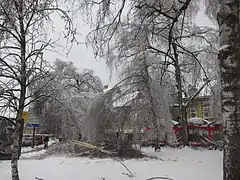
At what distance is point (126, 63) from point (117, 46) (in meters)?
1.07

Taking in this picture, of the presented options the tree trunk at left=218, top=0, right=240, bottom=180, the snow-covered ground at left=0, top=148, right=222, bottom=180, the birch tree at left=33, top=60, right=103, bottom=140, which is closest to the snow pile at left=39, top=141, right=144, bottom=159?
the birch tree at left=33, top=60, right=103, bottom=140

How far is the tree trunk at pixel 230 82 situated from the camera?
3396 mm

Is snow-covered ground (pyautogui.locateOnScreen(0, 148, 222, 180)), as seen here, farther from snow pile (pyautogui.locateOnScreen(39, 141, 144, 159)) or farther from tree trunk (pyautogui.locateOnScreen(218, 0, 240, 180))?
tree trunk (pyautogui.locateOnScreen(218, 0, 240, 180))

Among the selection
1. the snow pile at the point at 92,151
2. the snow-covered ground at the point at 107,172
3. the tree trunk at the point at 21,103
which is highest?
the tree trunk at the point at 21,103

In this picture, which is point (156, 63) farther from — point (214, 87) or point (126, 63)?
point (214, 87)

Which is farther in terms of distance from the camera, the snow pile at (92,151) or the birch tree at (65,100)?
the snow pile at (92,151)

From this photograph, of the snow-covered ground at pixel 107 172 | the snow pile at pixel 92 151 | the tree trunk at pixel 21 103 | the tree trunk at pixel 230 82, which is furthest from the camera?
the snow pile at pixel 92 151

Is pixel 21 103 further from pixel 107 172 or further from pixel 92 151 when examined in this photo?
pixel 92 151

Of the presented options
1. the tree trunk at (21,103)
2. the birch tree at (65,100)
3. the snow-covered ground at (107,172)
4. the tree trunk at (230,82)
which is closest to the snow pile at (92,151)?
the birch tree at (65,100)

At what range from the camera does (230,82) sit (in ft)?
11.7

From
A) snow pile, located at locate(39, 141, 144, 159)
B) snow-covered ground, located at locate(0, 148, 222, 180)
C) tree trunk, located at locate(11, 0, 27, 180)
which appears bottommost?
snow-covered ground, located at locate(0, 148, 222, 180)

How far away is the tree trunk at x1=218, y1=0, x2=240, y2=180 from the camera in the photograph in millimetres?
3396

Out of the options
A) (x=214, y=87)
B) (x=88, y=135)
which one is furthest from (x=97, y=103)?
(x=214, y=87)

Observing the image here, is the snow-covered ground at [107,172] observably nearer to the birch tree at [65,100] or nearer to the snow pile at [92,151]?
the birch tree at [65,100]
